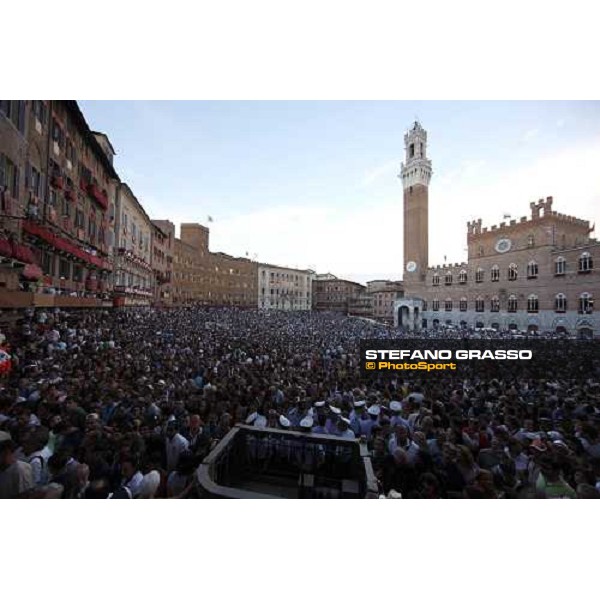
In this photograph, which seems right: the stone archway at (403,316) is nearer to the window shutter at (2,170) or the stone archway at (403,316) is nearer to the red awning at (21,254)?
the red awning at (21,254)

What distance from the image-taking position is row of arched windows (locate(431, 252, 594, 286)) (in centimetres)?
2044

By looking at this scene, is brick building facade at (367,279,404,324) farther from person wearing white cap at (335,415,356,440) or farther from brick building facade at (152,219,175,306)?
person wearing white cap at (335,415,356,440)

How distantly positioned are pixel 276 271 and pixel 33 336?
47.7 metres

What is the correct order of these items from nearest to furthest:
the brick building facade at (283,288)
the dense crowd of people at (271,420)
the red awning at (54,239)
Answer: the dense crowd of people at (271,420)
the red awning at (54,239)
the brick building facade at (283,288)

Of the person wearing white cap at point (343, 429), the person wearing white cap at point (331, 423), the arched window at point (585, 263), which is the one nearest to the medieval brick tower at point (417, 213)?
the arched window at point (585, 263)

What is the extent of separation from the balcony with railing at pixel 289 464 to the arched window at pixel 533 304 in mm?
25886

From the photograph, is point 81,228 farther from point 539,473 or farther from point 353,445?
point 539,473

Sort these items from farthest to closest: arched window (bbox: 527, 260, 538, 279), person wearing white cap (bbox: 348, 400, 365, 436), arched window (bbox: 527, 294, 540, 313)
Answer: arched window (bbox: 527, 260, 538, 279)
arched window (bbox: 527, 294, 540, 313)
person wearing white cap (bbox: 348, 400, 365, 436)

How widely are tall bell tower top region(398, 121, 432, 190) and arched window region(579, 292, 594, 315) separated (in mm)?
20202

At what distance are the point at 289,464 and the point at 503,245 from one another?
29.4m

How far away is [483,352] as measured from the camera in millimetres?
8000

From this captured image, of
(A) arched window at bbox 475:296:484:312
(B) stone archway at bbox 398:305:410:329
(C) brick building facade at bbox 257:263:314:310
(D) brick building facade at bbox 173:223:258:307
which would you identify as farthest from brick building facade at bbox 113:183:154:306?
(A) arched window at bbox 475:296:484:312

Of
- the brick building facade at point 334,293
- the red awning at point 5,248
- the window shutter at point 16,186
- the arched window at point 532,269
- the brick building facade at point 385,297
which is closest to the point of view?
the red awning at point 5,248

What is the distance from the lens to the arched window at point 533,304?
2342 centimetres
